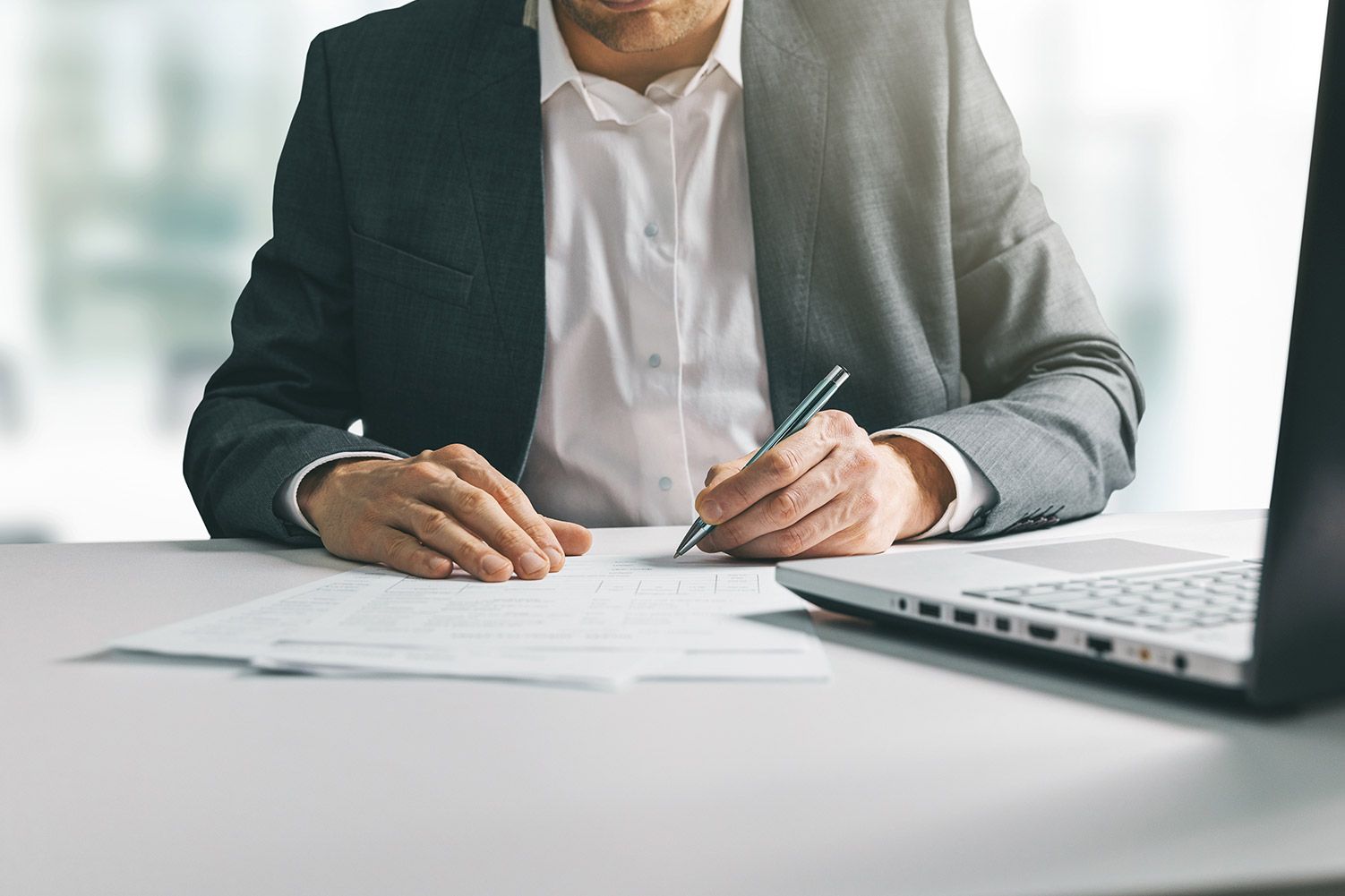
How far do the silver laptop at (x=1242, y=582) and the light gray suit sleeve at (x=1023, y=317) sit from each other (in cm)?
43

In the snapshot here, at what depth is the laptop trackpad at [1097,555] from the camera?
693 mm

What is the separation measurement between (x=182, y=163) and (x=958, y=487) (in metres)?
2.70

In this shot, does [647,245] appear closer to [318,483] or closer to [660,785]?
[318,483]

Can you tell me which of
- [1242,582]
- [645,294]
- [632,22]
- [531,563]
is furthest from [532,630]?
[632,22]

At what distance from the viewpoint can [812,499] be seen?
876 millimetres

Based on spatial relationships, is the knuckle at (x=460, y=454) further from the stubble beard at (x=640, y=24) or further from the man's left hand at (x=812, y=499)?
the stubble beard at (x=640, y=24)

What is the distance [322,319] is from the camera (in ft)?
4.85

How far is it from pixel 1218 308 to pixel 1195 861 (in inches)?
132

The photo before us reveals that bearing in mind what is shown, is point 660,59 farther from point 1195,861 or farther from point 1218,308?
point 1218,308

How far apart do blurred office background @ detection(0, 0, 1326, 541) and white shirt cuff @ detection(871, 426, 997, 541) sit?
2380mm

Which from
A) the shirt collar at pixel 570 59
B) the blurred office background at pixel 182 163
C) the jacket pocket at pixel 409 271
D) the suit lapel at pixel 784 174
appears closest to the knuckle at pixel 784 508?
the suit lapel at pixel 784 174

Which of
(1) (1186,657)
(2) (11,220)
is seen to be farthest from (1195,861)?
(2) (11,220)

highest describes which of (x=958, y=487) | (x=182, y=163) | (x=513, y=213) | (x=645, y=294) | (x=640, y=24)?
(x=640, y=24)

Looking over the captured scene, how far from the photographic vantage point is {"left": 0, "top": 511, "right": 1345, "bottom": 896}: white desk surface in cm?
34
